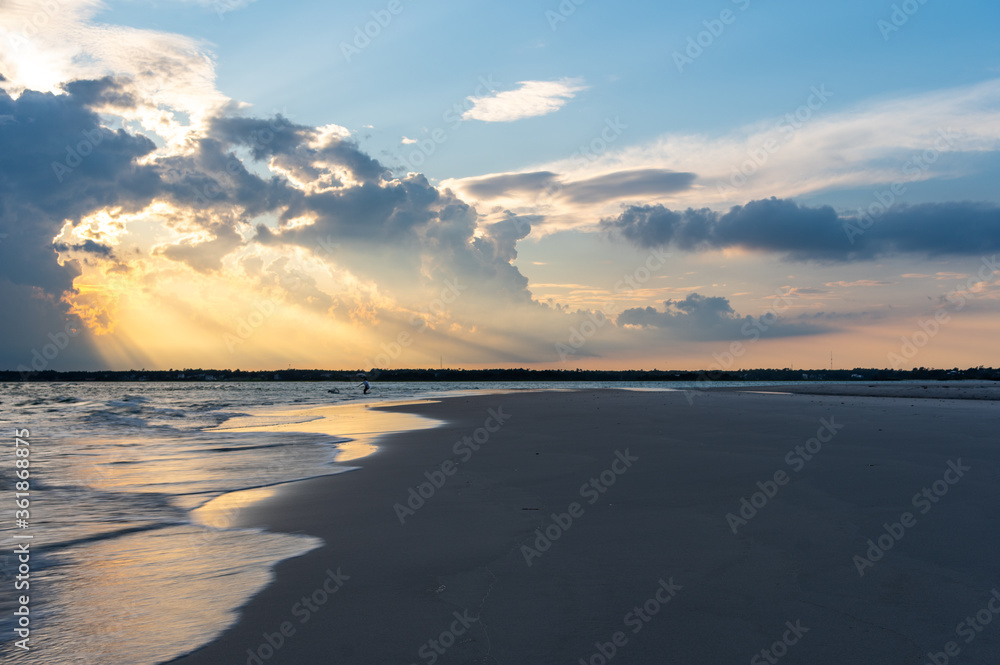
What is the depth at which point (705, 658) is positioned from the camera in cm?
387

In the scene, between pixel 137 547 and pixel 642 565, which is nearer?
pixel 642 565

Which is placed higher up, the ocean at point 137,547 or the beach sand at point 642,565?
the beach sand at point 642,565

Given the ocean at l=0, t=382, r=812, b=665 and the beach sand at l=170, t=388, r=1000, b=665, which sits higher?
the beach sand at l=170, t=388, r=1000, b=665

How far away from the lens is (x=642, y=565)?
566cm

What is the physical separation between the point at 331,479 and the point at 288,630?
23.8 feet

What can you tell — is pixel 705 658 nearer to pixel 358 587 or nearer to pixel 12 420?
pixel 358 587

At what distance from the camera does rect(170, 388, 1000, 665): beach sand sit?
13.4ft

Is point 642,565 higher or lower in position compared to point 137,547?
higher

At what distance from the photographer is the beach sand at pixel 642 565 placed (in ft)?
13.4

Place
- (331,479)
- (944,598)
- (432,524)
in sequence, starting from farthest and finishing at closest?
(331,479)
(432,524)
(944,598)

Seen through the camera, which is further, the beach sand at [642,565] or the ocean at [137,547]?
the ocean at [137,547]

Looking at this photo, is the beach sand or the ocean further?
the ocean

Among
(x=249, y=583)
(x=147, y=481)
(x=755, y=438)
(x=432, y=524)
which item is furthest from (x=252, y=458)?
(x=755, y=438)

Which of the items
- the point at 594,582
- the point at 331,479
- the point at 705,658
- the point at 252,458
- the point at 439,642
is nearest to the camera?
the point at 705,658
